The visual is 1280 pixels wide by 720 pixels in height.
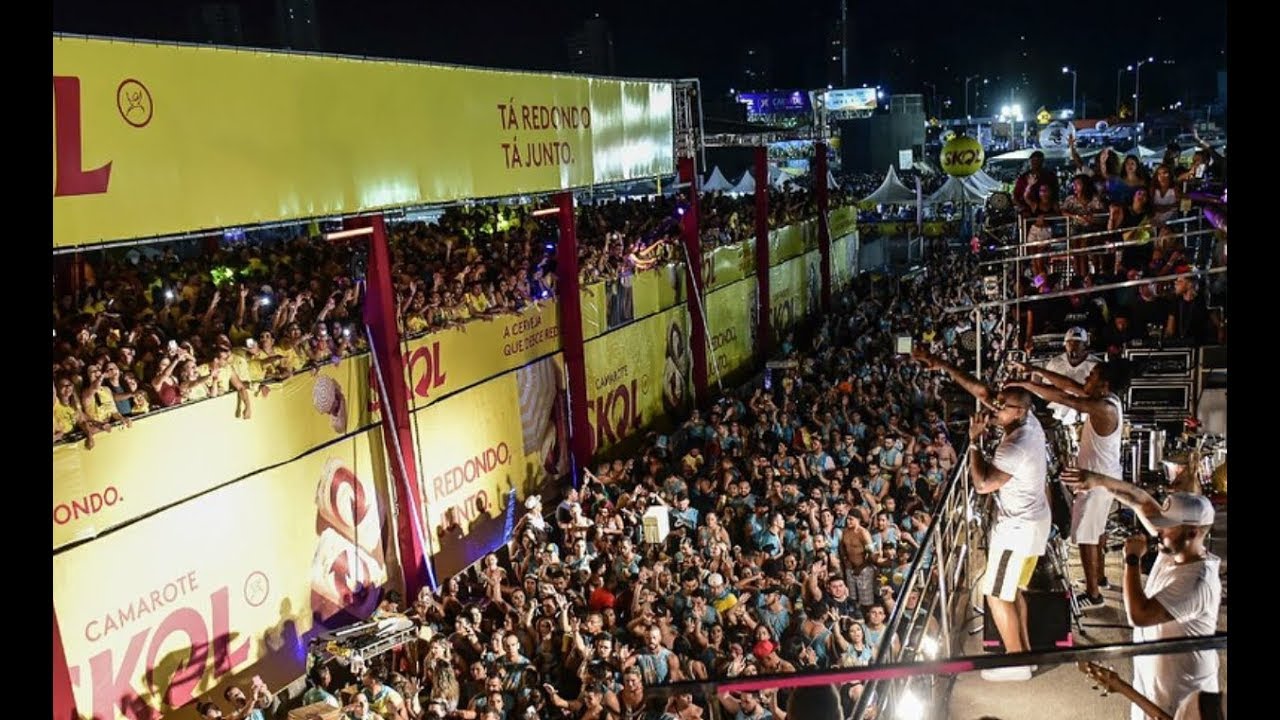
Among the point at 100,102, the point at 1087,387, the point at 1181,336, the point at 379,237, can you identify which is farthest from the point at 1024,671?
the point at 379,237

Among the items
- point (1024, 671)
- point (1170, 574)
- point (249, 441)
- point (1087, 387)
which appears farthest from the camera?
point (249, 441)

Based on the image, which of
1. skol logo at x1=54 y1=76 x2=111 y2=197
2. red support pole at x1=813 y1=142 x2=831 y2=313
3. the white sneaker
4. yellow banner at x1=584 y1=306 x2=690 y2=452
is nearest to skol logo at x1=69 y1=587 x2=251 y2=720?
skol logo at x1=54 y1=76 x2=111 y2=197

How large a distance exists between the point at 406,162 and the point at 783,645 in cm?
588

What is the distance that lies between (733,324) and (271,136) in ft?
44.7

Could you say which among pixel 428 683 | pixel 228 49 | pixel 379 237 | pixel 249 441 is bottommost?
pixel 428 683

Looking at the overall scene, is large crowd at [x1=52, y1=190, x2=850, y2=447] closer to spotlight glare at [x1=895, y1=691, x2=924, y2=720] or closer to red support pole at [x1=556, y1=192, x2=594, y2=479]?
red support pole at [x1=556, y1=192, x2=594, y2=479]

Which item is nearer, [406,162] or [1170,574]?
[1170,574]

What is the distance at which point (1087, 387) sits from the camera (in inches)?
299

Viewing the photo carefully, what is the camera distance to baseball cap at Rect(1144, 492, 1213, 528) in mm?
4930

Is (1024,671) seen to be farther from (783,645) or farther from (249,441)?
(249,441)

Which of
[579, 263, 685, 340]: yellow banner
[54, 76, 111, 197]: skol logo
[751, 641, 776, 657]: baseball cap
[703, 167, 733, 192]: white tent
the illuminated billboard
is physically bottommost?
[751, 641, 776, 657]: baseball cap

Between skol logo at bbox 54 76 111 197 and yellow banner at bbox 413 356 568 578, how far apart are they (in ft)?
15.3

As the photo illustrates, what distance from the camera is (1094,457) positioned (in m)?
7.66

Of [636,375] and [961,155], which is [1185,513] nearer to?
[636,375]
